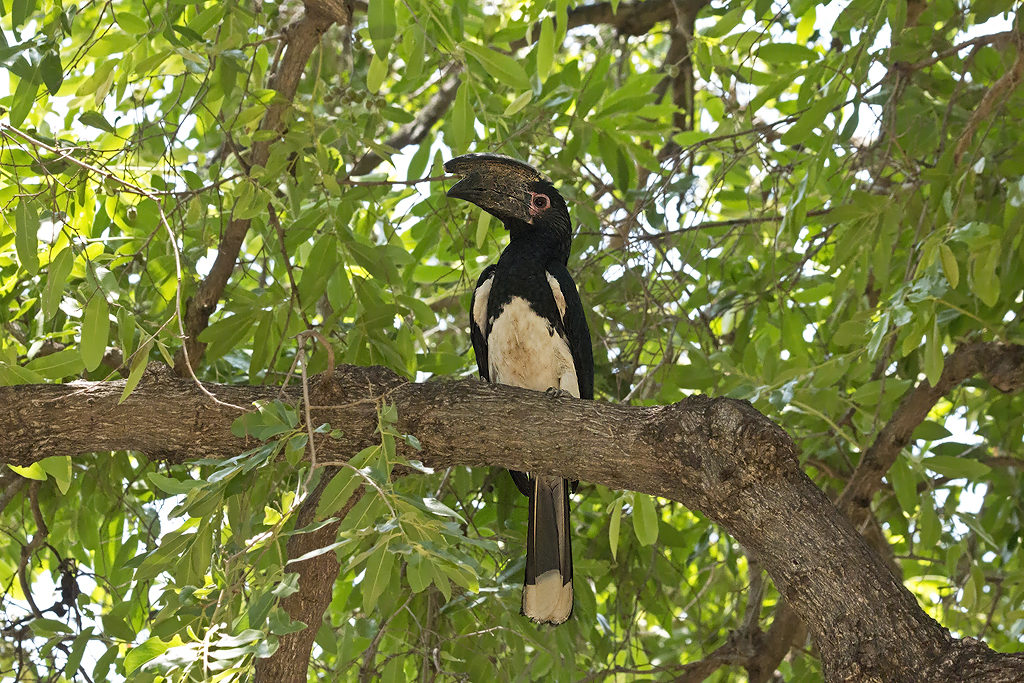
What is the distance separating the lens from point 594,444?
94.1 inches

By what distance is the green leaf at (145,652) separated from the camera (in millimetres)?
1751

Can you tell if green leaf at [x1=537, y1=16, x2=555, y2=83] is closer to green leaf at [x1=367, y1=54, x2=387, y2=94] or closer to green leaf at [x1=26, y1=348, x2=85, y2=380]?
green leaf at [x1=367, y1=54, x2=387, y2=94]

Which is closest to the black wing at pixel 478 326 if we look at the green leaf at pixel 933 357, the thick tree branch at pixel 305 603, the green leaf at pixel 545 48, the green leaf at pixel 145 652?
the thick tree branch at pixel 305 603

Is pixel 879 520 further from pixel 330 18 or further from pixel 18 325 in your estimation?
pixel 18 325

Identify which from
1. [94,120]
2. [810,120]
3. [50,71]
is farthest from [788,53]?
[50,71]

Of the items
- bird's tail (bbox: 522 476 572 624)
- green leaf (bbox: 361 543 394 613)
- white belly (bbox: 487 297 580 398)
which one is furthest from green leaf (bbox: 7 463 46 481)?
white belly (bbox: 487 297 580 398)

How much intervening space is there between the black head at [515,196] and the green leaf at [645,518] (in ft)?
3.48

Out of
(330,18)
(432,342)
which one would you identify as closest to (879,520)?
(432,342)

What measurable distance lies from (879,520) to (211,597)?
9.73ft

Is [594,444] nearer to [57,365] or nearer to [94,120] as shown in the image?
[57,365]

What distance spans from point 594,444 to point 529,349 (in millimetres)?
978

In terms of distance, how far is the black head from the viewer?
10.3ft

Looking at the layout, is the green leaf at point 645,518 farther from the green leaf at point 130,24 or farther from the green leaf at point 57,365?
the green leaf at point 130,24

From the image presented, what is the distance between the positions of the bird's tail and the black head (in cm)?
88
